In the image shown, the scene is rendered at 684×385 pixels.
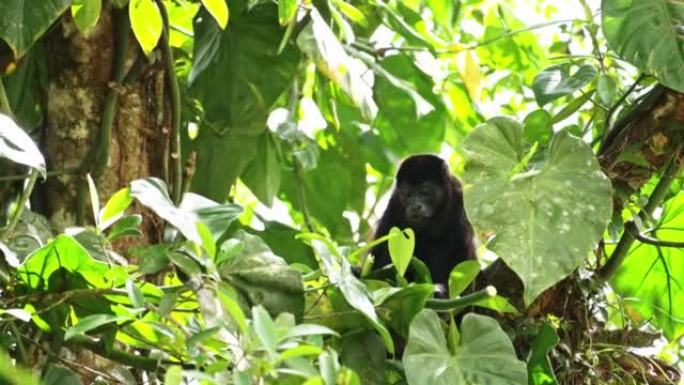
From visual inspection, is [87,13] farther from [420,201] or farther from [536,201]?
[420,201]

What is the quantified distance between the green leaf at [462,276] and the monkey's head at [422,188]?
169cm

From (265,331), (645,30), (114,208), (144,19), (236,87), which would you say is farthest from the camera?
(236,87)

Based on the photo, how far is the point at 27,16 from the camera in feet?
6.93

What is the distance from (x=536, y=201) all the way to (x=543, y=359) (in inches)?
11.7

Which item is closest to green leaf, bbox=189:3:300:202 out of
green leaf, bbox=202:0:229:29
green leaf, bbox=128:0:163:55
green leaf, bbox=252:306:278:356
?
green leaf, bbox=128:0:163:55

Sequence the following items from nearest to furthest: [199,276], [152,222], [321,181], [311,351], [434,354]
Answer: [311,351] → [199,276] → [434,354] → [152,222] → [321,181]

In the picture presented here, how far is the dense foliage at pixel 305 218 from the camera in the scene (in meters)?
1.84

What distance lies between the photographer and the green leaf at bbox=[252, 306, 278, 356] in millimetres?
1395

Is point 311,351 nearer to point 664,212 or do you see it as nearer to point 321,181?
point 664,212

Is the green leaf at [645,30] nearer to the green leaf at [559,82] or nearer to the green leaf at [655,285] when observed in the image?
the green leaf at [559,82]

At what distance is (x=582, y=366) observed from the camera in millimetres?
2334

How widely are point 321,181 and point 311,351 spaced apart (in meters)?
1.97

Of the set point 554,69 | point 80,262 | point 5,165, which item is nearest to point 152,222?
point 5,165

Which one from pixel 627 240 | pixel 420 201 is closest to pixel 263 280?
pixel 627 240
